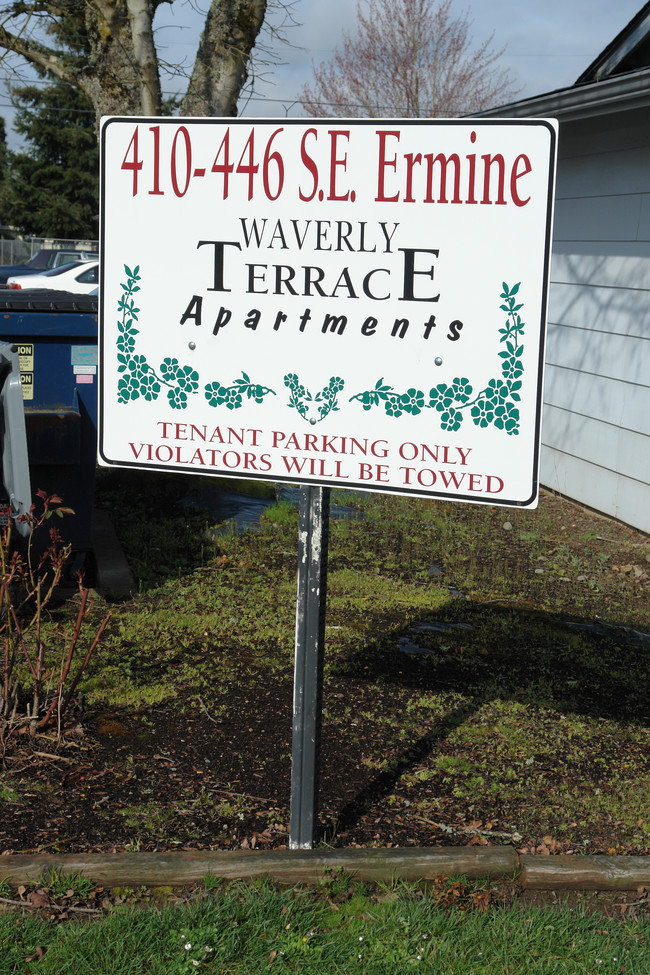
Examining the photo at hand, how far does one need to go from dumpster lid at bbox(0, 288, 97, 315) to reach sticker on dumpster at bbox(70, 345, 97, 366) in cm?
23

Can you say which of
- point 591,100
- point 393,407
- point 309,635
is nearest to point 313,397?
point 393,407

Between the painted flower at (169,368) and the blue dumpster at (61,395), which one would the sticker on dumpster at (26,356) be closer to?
the blue dumpster at (61,395)

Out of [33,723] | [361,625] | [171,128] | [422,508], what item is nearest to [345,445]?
[171,128]

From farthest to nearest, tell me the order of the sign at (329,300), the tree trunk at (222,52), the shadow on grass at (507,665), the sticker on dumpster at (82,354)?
1. the tree trunk at (222,52)
2. the sticker on dumpster at (82,354)
3. the shadow on grass at (507,665)
4. the sign at (329,300)

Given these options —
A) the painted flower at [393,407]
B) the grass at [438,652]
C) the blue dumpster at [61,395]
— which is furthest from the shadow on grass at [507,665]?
the blue dumpster at [61,395]

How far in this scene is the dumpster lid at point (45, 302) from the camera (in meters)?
6.13

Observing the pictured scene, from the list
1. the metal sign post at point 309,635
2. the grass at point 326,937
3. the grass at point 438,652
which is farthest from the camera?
the grass at point 438,652

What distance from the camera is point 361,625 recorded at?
549 cm

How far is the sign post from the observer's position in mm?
2799

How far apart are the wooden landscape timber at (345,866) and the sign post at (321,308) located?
0.54ft

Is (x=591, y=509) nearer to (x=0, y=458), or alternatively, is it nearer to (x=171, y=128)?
(x=0, y=458)

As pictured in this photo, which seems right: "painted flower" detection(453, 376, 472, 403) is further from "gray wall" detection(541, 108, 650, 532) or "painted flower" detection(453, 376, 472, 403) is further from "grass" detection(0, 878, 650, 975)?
"gray wall" detection(541, 108, 650, 532)

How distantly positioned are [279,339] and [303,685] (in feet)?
3.58

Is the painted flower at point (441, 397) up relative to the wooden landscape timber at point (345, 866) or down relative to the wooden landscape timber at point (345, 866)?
up
